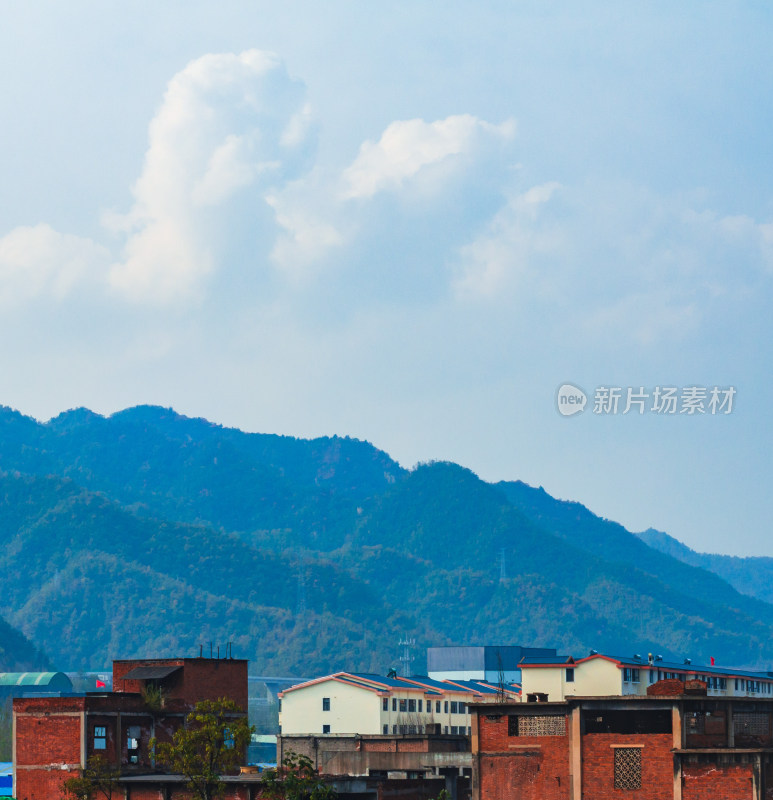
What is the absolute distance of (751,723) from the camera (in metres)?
83.0

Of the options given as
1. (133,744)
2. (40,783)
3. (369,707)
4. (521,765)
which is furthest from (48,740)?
(369,707)

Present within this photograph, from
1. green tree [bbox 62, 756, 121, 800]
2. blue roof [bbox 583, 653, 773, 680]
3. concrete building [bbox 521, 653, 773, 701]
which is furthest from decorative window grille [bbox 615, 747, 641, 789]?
blue roof [bbox 583, 653, 773, 680]

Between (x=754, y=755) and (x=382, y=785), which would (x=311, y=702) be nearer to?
(x=382, y=785)

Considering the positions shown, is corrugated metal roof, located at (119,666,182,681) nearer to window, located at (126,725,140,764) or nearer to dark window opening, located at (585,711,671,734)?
window, located at (126,725,140,764)

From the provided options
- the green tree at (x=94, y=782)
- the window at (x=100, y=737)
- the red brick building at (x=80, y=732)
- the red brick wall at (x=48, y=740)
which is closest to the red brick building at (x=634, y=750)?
the green tree at (x=94, y=782)

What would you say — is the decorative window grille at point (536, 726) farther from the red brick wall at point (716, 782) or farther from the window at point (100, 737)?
the window at point (100, 737)

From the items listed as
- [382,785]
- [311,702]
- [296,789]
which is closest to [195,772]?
[296,789]

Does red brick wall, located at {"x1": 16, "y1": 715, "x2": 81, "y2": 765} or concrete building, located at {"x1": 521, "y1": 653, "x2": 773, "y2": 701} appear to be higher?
concrete building, located at {"x1": 521, "y1": 653, "x2": 773, "y2": 701}

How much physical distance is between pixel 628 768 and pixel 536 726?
6370 mm

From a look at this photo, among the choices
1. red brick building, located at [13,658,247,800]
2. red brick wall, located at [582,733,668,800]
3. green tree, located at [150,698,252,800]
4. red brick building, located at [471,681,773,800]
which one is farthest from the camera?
red brick building, located at [13,658,247,800]

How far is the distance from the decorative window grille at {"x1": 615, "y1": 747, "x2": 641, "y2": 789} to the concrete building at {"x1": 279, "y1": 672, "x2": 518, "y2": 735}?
59.1 m

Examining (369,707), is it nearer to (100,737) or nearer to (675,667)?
(675,667)

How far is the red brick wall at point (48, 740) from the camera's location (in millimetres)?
95625

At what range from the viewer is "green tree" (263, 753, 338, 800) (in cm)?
7581
